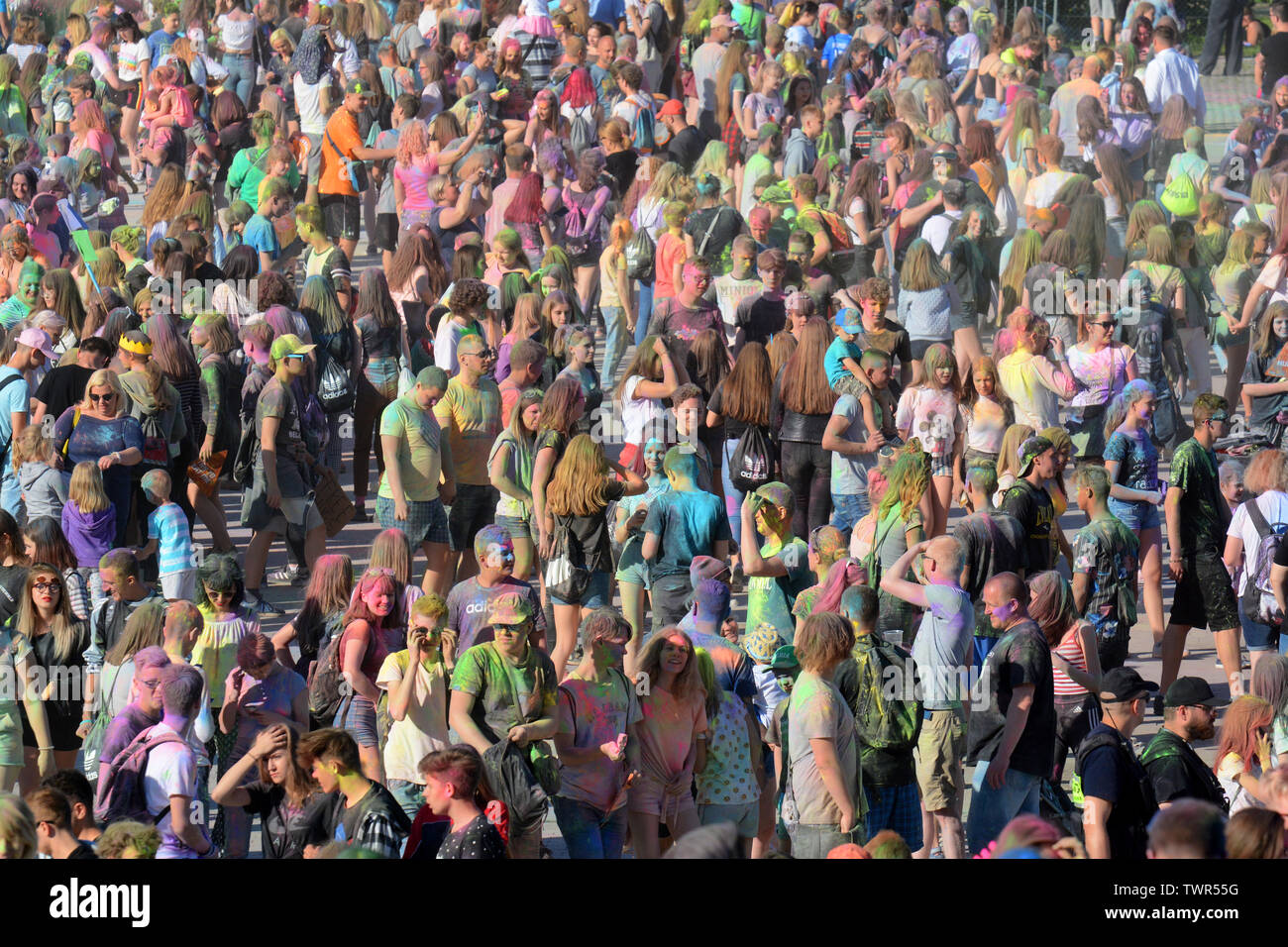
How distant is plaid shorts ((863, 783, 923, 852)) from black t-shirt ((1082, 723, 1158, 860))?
88 centimetres

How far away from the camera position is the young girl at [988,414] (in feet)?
36.0

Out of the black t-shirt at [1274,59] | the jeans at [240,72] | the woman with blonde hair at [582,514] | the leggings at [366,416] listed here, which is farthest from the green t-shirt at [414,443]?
the black t-shirt at [1274,59]

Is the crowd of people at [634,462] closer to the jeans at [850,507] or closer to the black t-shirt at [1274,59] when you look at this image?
the jeans at [850,507]

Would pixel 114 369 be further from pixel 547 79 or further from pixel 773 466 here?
pixel 547 79

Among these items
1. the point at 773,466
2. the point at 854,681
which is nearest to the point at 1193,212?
the point at 773,466

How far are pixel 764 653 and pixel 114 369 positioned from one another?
Result: 4.47m

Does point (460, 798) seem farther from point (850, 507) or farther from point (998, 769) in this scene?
point (850, 507)

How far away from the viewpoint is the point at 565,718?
24.2 ft

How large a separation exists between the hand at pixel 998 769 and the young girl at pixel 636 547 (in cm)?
228

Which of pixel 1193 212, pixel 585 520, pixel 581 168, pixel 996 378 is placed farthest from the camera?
pixel 1193 212

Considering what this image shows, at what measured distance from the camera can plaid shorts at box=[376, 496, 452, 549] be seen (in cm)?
1049

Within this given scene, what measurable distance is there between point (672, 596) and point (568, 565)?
58 cm

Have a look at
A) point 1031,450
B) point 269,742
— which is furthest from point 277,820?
point 1031,450

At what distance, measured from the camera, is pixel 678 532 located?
959 centimetres
